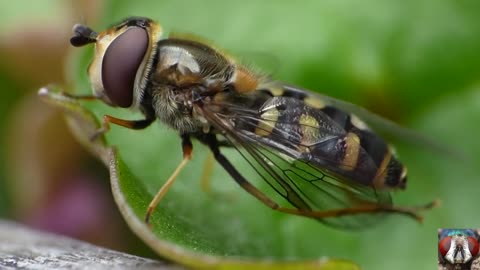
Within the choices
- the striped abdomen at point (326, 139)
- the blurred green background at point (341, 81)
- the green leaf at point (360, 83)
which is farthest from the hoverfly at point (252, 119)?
the blurred green background at point (341, 81)

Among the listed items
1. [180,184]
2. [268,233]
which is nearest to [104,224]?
[180,184]

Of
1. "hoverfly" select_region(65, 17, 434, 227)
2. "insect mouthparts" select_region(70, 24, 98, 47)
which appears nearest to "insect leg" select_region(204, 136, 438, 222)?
"hoverfly" select_region(65, 17, 434, 227)

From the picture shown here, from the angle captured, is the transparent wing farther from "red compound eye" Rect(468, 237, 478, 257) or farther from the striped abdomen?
"red compound eye" Rect(468, 237, 478, 257)

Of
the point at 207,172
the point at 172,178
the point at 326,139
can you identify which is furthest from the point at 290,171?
the point at 207,172

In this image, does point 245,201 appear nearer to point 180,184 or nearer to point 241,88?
point 180,184

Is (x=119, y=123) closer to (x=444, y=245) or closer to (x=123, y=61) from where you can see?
(x=123, y=61)

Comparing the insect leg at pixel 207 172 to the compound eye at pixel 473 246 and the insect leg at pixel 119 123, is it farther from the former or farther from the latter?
the compound eye at pixel 473 246
